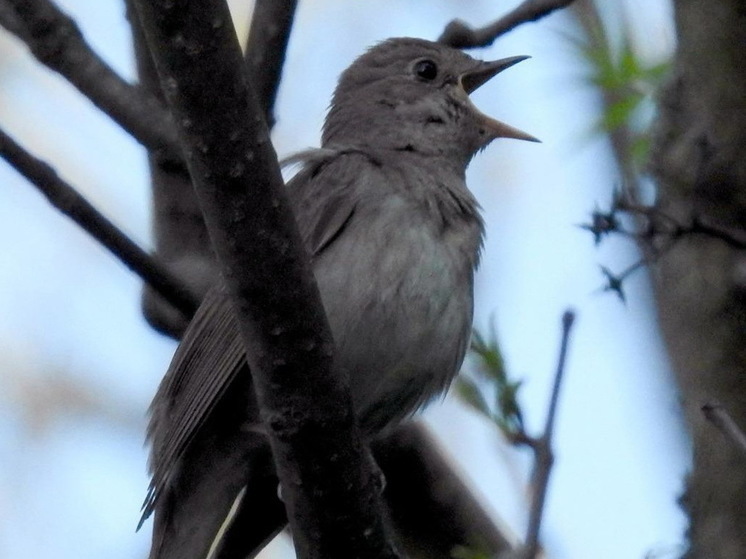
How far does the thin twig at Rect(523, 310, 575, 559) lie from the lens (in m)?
2.42

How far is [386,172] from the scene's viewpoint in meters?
5.10

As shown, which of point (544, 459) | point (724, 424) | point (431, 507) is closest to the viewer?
point (544, 459)

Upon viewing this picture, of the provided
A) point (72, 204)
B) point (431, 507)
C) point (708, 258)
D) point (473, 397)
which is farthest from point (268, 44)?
point (473, 397)

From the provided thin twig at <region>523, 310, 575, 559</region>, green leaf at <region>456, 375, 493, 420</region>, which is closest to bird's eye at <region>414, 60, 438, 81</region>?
green leaf at <region>456, 375, 493, 420</region>

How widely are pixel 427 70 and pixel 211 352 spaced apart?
2.03 m

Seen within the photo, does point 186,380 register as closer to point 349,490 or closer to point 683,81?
point 349,490

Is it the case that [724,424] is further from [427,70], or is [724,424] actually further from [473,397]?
[427,70]

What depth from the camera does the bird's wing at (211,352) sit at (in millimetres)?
4520

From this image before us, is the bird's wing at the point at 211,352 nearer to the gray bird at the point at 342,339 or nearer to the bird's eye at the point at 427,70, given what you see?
the gray bird at the point at 342,339

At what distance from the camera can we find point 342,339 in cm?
457

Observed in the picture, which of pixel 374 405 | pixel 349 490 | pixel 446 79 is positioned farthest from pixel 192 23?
pixel 446 79

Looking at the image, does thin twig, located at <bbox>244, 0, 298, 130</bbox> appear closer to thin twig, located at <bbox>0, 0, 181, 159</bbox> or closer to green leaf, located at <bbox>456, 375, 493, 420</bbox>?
thin twig, located at <bbox>0, 0, 181, 159</bbox>

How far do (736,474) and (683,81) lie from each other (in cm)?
128

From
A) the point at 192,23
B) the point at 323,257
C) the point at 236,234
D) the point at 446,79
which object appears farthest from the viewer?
the point at 446,79
